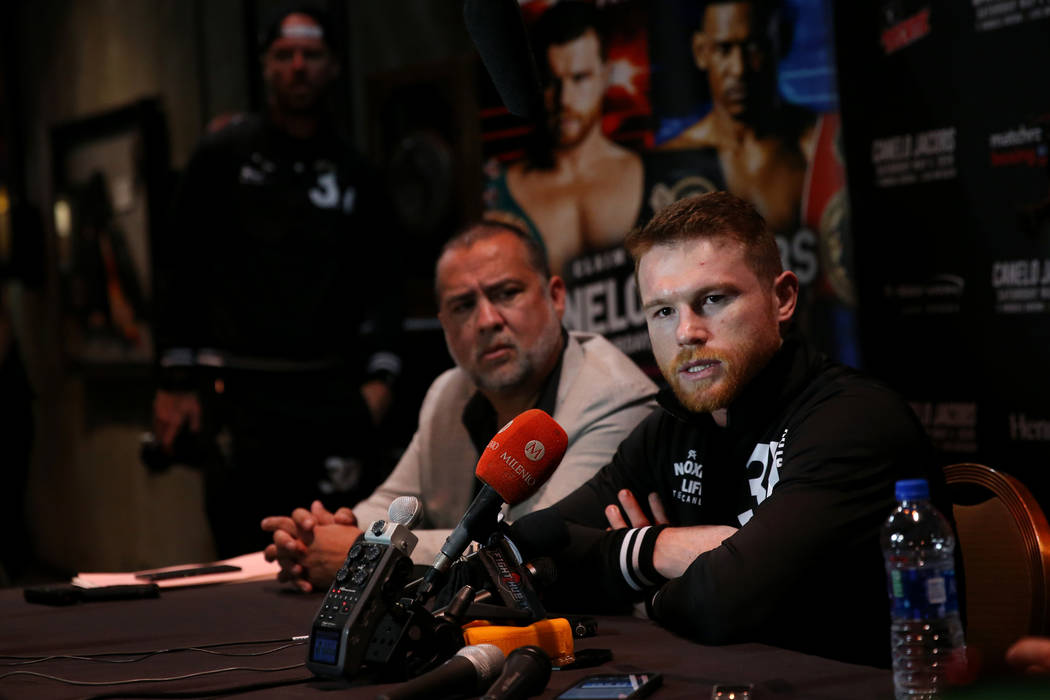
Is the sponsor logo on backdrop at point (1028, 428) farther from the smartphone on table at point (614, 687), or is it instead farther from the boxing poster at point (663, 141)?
the smartphone on table at point (614, 687)

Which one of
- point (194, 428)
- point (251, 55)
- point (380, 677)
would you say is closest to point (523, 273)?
point (380, 677)

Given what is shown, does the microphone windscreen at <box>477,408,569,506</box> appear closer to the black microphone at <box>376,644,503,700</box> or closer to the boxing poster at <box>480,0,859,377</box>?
the black microphone at <box>376,644,503,700</box>

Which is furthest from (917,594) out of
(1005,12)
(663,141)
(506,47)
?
(663,141)

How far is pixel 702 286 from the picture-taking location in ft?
6.95

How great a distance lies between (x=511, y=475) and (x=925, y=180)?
1.80 m

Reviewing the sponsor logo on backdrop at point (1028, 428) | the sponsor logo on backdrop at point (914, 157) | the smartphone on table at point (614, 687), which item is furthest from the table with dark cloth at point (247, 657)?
the sponsor logo on backdrop at point (914, 157)

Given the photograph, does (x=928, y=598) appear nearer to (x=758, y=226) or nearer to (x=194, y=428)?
(x=758, y=226)

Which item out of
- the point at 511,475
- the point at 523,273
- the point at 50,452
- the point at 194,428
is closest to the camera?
the point at 511,475

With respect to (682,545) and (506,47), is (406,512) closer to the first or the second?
(682,545)

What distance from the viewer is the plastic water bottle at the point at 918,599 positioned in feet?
4.88

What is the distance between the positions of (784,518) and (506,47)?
913mm

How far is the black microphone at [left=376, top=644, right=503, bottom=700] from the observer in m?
1.46

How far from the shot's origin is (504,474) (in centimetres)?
172

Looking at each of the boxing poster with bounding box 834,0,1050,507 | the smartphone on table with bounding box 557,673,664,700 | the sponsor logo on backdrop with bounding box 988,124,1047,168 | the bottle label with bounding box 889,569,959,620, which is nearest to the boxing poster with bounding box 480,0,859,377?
the boxing poster with bounding box 834,0,1050,507
